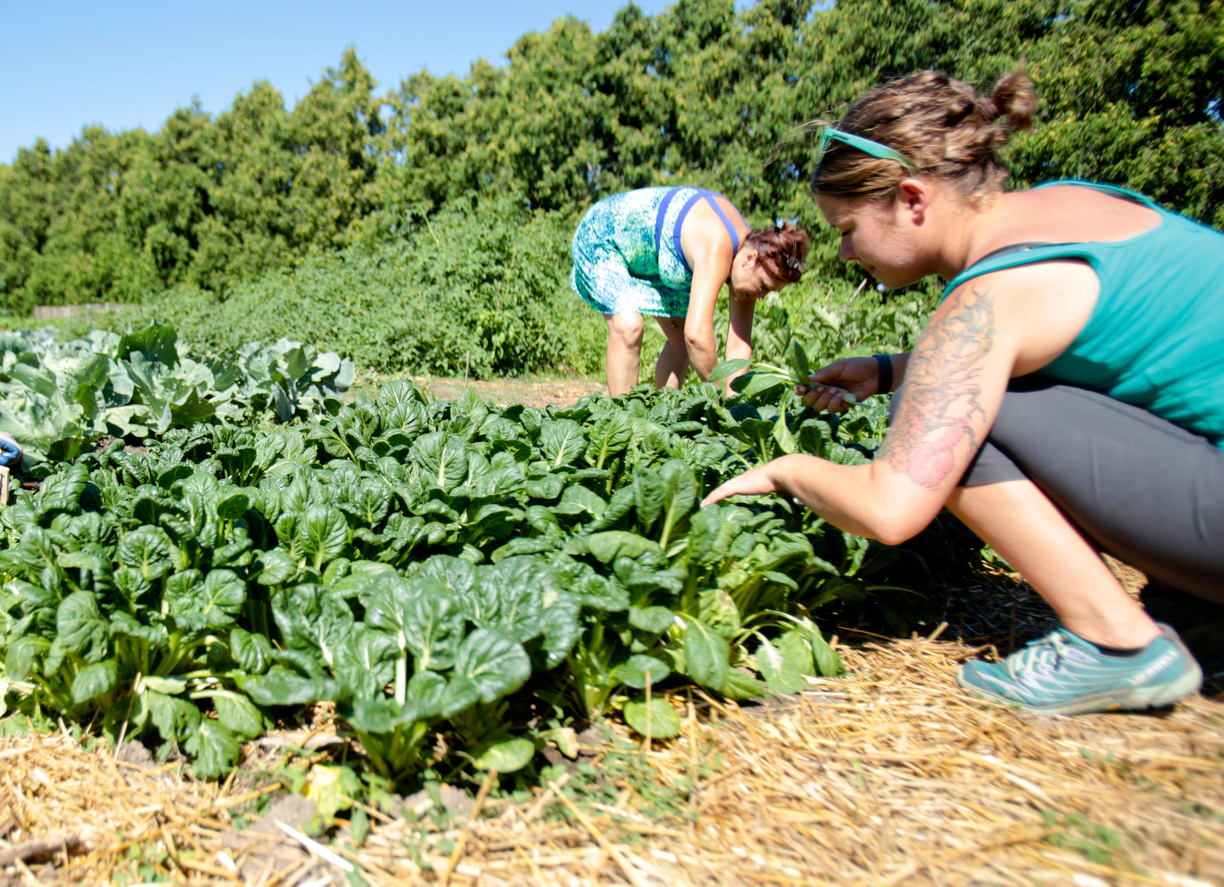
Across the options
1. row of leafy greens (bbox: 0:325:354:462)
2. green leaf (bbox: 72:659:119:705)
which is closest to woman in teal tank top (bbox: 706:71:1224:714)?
green leaf (bbox: 72:659:119:705)

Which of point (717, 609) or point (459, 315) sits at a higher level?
point (459, 315)

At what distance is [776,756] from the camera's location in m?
1.65

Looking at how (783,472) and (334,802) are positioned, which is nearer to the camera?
(334,802)

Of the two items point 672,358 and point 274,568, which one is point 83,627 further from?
point 672,358

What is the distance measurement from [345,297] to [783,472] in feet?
31.7

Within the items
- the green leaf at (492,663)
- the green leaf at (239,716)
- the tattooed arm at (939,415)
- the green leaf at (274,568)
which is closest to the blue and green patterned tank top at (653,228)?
the tattooed arm at (939,415)

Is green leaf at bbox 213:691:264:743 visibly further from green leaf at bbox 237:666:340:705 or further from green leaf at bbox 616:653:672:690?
green leaf at bbox 616:653:672:690

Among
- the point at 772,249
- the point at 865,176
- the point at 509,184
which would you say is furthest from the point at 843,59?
the point at 865,176

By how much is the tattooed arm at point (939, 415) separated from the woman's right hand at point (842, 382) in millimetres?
604

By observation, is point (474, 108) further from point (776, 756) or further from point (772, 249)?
point (776, 756)

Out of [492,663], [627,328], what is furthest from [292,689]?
[627,328]

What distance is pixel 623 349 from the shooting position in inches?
168

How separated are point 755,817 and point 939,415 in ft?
2.98

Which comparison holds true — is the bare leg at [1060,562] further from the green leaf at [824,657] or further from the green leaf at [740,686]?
the green leaf at [740,686]
